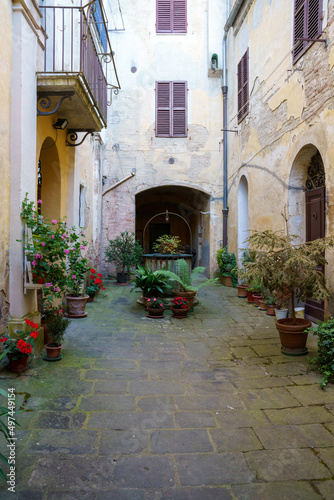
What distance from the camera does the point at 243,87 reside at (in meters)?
9.66

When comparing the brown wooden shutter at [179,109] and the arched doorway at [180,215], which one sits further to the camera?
the arched doorway at [180,215]

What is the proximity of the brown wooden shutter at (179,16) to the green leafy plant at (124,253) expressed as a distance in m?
6.82

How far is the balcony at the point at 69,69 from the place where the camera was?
14.9 feet

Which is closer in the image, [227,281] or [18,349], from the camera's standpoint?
[18,349]

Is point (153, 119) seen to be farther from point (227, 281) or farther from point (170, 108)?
point (227, 281)

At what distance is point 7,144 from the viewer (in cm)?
392

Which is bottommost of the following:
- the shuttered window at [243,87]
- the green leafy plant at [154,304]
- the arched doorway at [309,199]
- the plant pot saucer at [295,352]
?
the plant pot saucer at [295,352]

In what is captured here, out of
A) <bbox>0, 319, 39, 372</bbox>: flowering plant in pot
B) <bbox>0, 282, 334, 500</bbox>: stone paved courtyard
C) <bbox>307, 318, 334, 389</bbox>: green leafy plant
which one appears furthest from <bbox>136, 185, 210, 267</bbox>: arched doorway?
<bbox>0, 319, 39, 372</bbox>: flowering plant in pot

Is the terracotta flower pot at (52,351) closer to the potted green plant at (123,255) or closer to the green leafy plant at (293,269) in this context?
the green leafy plant at (293,269)

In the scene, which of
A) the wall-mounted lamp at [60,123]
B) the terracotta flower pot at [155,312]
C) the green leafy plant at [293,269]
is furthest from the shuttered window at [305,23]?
the terracotta flower pot at [155,312]

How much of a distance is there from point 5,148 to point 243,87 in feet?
24.9

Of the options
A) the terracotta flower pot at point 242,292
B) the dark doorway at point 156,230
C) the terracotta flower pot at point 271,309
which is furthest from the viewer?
the dark doorway at point 156,230

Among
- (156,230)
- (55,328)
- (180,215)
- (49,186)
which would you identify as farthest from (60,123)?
(156,230)

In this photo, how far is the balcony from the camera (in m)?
4.55
